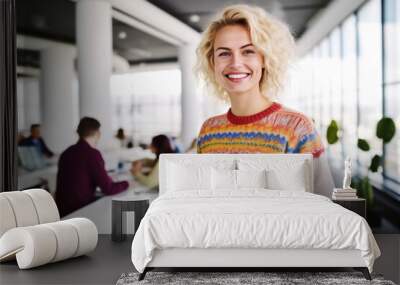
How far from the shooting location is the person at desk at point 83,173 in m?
6.40

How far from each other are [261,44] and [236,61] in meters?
0.30

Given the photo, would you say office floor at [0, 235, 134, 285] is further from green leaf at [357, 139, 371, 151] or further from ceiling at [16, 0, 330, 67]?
green leaf at [357, 139, 371, 151]

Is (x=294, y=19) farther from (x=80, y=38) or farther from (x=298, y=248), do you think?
(x=298, y=248)

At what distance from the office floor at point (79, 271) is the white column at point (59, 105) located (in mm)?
1433

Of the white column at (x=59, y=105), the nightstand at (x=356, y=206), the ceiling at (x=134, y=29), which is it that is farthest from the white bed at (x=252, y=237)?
the ceiling at (x=134, y=29)

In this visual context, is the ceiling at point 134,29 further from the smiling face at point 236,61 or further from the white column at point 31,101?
the smiling face at point 236,61

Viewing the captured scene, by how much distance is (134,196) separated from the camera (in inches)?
246

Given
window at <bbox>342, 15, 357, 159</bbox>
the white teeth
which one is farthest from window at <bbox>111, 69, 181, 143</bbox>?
window at <bbox>342, 15, 357, 159</bbox>

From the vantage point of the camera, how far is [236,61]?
609 centimetres

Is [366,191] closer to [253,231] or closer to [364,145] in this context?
[364,145]

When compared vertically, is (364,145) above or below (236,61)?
below

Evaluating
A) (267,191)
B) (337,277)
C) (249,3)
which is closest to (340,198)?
(267,191)

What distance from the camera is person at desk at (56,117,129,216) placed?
6398 millimetres

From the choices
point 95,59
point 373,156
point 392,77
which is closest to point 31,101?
point 95,59
